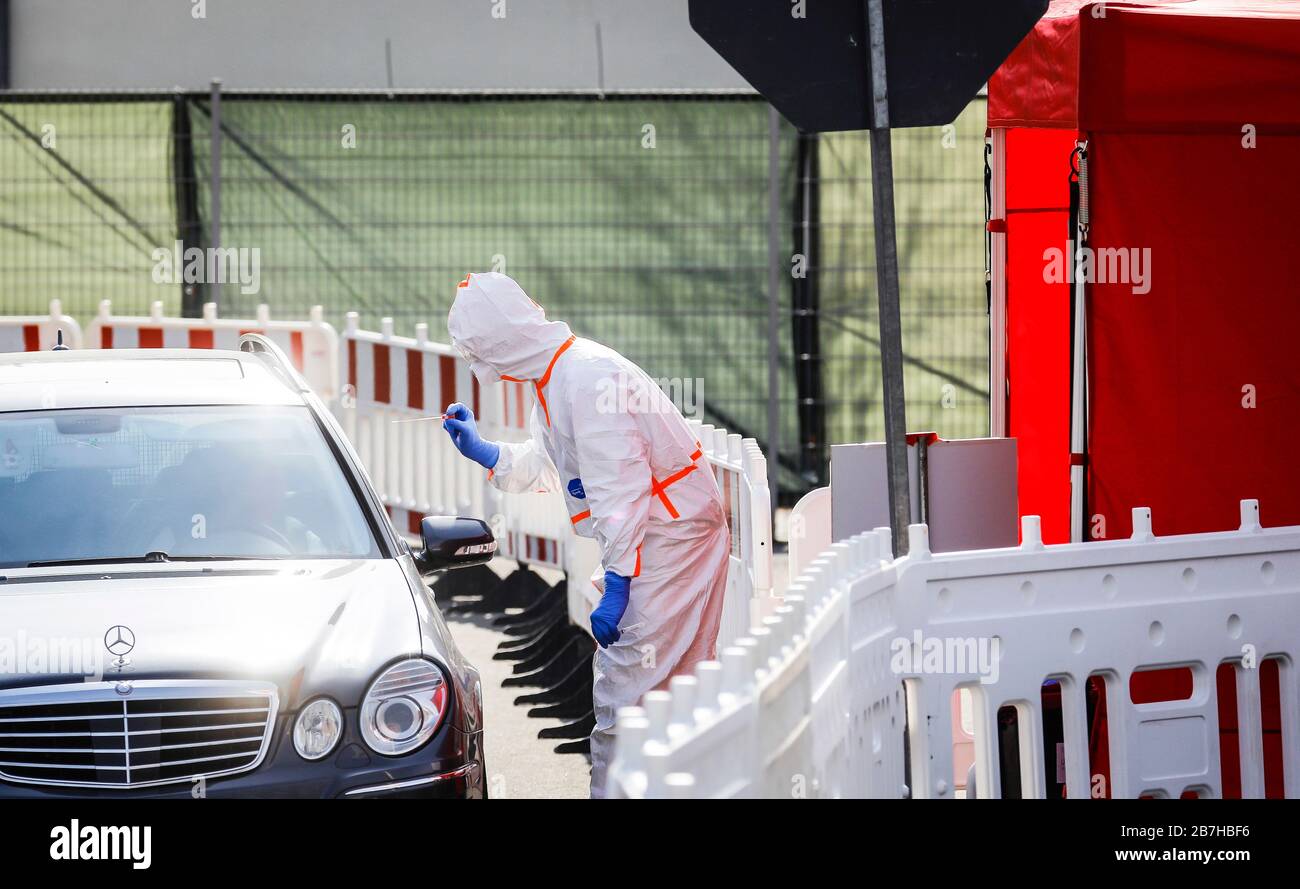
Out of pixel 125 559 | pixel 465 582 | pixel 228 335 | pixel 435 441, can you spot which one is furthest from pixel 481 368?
pixel 228 335

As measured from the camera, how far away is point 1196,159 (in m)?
5.76

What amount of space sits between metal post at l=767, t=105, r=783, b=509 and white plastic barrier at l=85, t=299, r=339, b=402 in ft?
9.77

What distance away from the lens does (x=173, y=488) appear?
5090 mm

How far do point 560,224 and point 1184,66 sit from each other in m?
7.09

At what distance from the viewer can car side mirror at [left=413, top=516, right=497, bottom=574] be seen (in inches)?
205

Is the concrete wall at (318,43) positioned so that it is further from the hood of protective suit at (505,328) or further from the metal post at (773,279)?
the hood of protective suit at (505,328)

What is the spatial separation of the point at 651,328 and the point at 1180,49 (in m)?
6.91

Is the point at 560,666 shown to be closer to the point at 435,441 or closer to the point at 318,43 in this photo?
the point at 435,441

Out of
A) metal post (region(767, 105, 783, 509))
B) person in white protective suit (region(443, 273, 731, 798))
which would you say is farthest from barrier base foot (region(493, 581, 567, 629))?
person in white protective suit (region(443, 273, 731, 798))

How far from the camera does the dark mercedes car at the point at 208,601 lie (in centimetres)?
401

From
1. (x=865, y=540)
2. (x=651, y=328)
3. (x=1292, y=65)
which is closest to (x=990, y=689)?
(x=865, y=540)

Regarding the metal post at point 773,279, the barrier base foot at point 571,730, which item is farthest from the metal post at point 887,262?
the metal post at point 773,279

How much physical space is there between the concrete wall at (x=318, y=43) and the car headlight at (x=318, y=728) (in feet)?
36.7
